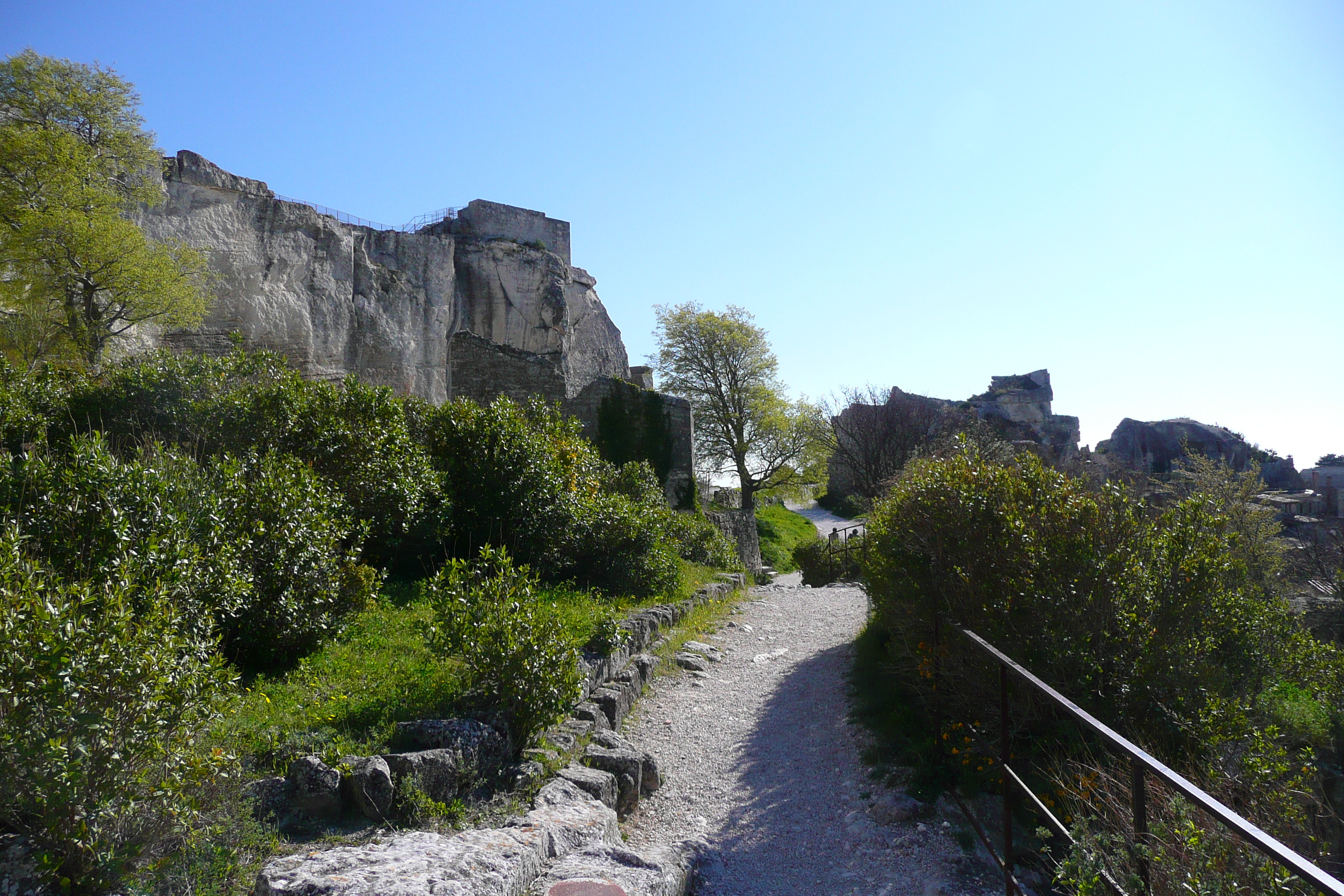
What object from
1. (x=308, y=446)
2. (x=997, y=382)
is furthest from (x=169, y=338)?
(x=997, y=382)

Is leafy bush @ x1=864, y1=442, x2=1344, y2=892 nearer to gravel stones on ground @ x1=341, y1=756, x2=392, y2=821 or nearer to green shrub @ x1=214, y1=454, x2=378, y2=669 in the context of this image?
gravel stones on ground @ x1=341, y1=756, x2=392, y2=821

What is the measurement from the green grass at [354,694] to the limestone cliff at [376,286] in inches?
367

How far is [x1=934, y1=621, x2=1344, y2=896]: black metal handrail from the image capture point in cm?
145

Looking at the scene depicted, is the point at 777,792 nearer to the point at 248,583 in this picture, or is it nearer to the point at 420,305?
the point at 248,583

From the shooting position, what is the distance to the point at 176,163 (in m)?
20.4

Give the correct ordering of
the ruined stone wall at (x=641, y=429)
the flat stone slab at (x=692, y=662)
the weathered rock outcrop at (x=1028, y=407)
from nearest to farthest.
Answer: the flat stone slab at (x=692, y=662)
the ruined stone wall at (x=641, y=429)
the weathered rock outcrop at (x=1028, y=407)

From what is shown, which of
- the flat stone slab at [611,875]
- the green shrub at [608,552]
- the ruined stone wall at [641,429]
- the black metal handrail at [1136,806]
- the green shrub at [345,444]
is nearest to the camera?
the black metal handrail at [1136,806]

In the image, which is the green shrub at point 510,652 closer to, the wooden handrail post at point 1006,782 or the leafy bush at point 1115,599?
the wooden handrail post at point 1006,782

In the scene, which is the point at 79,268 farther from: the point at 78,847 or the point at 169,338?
the point at 78,847

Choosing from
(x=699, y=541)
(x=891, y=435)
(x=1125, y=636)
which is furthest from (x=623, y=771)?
(x=891, y=435)

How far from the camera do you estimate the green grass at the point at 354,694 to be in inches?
143

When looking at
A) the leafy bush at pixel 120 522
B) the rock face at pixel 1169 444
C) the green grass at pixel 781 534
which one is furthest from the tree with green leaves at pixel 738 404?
the leafy bush at pixel 120 522

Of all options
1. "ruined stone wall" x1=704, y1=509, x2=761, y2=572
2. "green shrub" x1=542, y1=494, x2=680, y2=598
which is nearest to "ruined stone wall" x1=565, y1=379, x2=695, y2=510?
"ruined stone wall" x1=704, y1=509, x2=761, y2=572

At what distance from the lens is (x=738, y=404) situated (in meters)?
28.8
